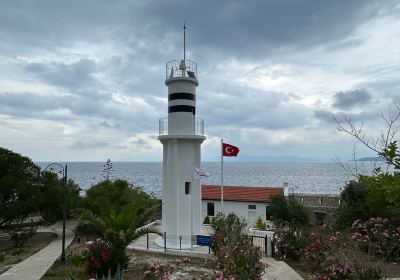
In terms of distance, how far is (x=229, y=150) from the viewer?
65.2 ft

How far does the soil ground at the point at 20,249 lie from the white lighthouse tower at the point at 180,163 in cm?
737

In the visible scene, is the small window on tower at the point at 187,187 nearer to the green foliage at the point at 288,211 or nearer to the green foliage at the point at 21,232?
the green foliage at the point at 288,211

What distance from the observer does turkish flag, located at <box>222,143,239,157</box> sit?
19828mm

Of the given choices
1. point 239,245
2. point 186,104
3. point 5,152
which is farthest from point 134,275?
point 5,152

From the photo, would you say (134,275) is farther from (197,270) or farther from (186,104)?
(186,104)

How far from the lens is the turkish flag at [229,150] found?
1983cm

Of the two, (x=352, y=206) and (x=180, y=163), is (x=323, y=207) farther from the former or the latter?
(x=180, y=163)

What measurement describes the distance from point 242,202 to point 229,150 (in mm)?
8704

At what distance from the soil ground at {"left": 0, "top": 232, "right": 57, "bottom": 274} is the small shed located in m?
11.5

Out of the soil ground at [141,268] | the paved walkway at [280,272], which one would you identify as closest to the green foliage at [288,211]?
the paved walkway at [280,272]

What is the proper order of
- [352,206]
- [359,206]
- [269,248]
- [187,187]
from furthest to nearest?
[352,206] < [359,206] < [187,187] < [269,248]

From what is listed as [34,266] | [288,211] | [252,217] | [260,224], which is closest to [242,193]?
[252,217]

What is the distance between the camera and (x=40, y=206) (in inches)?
967

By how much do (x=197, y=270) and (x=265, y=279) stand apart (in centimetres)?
291
